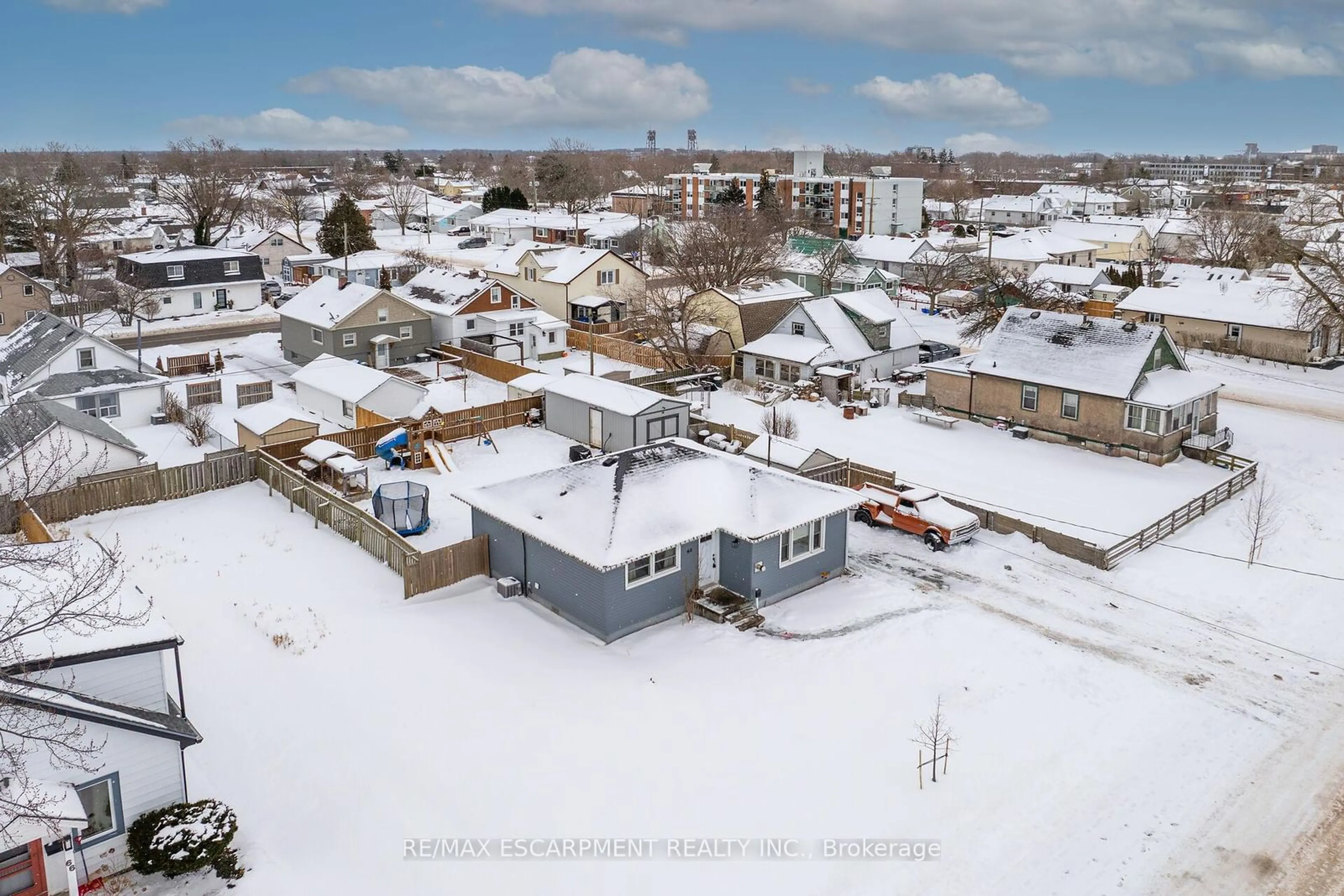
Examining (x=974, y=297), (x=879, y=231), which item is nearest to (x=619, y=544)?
(x=974, y=297)

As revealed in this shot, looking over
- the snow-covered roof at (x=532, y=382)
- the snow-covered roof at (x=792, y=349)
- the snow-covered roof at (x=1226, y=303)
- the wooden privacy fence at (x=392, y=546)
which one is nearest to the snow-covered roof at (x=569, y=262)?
the snow-covered roof at (x=792, y=349)

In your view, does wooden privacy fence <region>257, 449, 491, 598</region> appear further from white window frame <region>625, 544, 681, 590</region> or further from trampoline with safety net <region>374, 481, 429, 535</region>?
white window frame <region>625, 544, 681, 590</region>

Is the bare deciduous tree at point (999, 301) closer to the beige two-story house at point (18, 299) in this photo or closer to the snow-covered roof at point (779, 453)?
the snow-covered roof at point (779, 453)

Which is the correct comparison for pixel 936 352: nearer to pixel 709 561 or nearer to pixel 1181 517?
pixel 1181 517

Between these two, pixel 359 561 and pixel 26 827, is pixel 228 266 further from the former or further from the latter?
pixel 26 827

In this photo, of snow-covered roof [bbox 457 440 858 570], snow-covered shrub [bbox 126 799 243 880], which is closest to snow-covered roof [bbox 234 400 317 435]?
snow-covered roof [bbox 457 440 858 570]

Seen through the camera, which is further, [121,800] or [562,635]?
[562,635]
